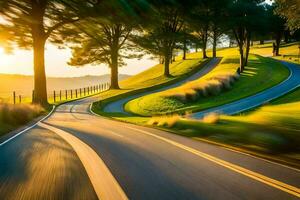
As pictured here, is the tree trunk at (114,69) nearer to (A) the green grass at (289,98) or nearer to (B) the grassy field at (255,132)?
(A) the green grass at (289,98)

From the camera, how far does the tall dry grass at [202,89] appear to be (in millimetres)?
46781

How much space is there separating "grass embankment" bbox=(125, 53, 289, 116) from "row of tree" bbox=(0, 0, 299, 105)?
22.3ft

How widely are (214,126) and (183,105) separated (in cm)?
2526

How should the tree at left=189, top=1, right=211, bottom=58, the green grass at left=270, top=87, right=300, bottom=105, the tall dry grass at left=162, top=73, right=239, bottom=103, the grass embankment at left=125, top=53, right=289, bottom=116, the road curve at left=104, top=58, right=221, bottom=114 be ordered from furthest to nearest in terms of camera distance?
the tall dry grass at left=162, top=73, right=239, bottom=103 < the road curve at left=104, top=58, right=221, bottom=114 < the grass embankment at left=125, top=53, right=289, bottom=116 < the green grass at left=270, top=87, right=300, bottom=105 < the tree at left=189, top=1, right=211, bottom=58

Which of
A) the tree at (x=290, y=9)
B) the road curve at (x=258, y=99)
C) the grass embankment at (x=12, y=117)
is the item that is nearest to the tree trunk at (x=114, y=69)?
the road curve at (x=258, y=99)

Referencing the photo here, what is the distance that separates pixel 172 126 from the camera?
2198 cm

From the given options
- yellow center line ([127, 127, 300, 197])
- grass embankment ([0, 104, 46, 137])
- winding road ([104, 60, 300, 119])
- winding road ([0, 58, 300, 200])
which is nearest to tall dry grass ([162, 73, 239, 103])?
winding road ([104, 60, 300, 119])

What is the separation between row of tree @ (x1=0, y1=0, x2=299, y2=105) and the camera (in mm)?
8508

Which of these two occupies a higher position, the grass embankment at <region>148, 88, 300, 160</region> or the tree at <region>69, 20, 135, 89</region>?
the tree at <region>69, 20, 135, 89</region>

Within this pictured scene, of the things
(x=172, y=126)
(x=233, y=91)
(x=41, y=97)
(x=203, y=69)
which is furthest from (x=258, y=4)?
(x=172, y=126)

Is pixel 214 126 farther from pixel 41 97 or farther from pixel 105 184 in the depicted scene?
pixel 41 97

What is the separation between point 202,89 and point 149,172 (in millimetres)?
41222

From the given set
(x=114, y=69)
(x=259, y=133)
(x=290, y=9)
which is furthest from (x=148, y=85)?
(x=259, y=133)

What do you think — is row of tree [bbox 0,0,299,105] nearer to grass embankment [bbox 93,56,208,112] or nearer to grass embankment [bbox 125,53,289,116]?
grass embankment [bbox 93,56,208,112]
